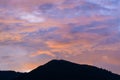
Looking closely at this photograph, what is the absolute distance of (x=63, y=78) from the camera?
12294 centimetres

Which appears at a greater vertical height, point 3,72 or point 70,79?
point 3,72

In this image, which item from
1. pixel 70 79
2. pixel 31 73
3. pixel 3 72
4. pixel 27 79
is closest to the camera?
pixel 70 79

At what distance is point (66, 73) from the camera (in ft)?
426

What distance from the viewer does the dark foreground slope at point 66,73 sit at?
413ft

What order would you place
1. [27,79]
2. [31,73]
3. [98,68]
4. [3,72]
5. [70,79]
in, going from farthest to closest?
[3,72] < [98,68] < [31,73] < [27,79] < [70,79]

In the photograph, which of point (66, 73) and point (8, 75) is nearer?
point (66, 73)

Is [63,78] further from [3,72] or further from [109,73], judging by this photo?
[3,72]

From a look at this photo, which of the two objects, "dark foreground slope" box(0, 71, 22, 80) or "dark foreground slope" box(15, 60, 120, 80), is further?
"dark foreground slope" box(0, 71, 22, 80)

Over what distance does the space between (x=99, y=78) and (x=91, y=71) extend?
11.2m

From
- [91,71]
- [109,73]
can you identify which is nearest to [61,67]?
[91,71]

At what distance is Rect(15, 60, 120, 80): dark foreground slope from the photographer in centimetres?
12601

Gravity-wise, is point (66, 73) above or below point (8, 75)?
below

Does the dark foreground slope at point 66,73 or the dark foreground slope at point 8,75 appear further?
the dark foreground slope at point 8,75

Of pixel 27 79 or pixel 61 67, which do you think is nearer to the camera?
pixel 27 79
